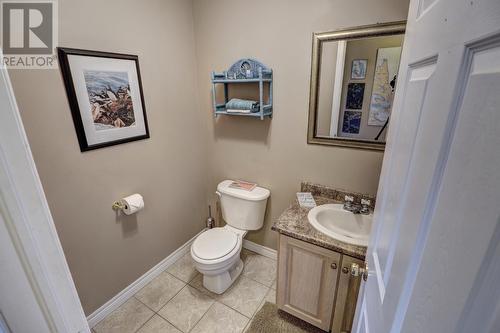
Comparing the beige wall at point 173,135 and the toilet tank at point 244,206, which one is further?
the toilet tank at point 244,206

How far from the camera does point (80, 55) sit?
1270mm

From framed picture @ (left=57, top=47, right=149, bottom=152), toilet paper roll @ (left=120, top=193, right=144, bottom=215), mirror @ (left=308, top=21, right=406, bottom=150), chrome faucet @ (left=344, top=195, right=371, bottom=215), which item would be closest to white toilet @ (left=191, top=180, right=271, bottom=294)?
toilet paper roll @ (left=120, top=193, right=144, bottom=215)

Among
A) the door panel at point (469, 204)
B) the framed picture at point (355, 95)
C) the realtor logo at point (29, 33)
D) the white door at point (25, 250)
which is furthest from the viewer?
the framed picture at point (355, 95)

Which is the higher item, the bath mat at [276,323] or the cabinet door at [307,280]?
the cabinet door at [307,280]

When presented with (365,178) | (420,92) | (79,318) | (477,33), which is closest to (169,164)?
(79,318)

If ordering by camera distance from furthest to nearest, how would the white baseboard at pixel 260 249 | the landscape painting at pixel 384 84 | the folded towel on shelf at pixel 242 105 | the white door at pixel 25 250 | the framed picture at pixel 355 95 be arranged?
the white baseboard at pixel 260 249 → the folded towel on shelf at pixel 242 105 → the framed picture at pixel 355 95 → the landscape painting at pixel 384 84 → the white door at pixel 25 250

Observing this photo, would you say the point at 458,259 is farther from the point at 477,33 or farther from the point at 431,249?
the point at 477,33

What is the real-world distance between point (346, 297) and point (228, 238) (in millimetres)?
919

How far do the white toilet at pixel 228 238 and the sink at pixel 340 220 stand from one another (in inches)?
20.7

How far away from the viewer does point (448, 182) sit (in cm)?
36

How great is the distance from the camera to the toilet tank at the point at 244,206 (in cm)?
190

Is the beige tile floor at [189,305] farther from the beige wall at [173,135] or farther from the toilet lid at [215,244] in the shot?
the toilet lid at [215,244]

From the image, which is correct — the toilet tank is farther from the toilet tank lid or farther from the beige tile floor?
the beige tile floor

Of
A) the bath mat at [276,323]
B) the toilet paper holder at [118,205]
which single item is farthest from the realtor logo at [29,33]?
the bath mat at [276,323]
